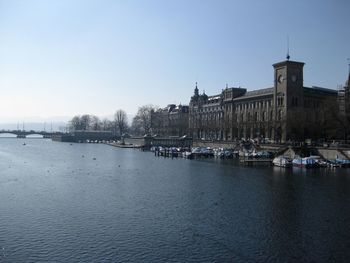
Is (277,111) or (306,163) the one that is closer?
(306,163)

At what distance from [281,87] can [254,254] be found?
102 meters

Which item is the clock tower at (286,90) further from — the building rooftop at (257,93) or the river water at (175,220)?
Result: the river water at (175,220)

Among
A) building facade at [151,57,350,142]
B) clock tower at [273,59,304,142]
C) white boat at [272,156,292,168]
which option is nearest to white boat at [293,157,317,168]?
white boat at [272,156,292,168]

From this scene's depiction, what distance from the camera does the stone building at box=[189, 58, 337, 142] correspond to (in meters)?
107

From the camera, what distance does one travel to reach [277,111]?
12606 centimetres

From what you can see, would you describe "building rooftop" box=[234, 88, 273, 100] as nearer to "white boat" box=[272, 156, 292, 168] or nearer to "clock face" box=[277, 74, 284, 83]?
"clock face" box=[277, 74, 284, 83]

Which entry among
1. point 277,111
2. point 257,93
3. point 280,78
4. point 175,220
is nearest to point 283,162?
point 277,111

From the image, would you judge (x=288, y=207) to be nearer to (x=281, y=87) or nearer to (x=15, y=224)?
(x=15, y=224)

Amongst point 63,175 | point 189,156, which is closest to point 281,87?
point 189,156

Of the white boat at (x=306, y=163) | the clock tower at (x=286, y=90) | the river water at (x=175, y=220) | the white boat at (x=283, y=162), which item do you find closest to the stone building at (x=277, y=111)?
the clock tower at (x=286, y=90)

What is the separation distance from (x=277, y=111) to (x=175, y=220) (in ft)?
309

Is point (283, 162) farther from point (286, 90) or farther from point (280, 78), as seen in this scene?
point (280, 78)

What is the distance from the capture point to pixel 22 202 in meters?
44.4

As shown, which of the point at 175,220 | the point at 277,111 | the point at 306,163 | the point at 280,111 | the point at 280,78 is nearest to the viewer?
the point at 175,220
